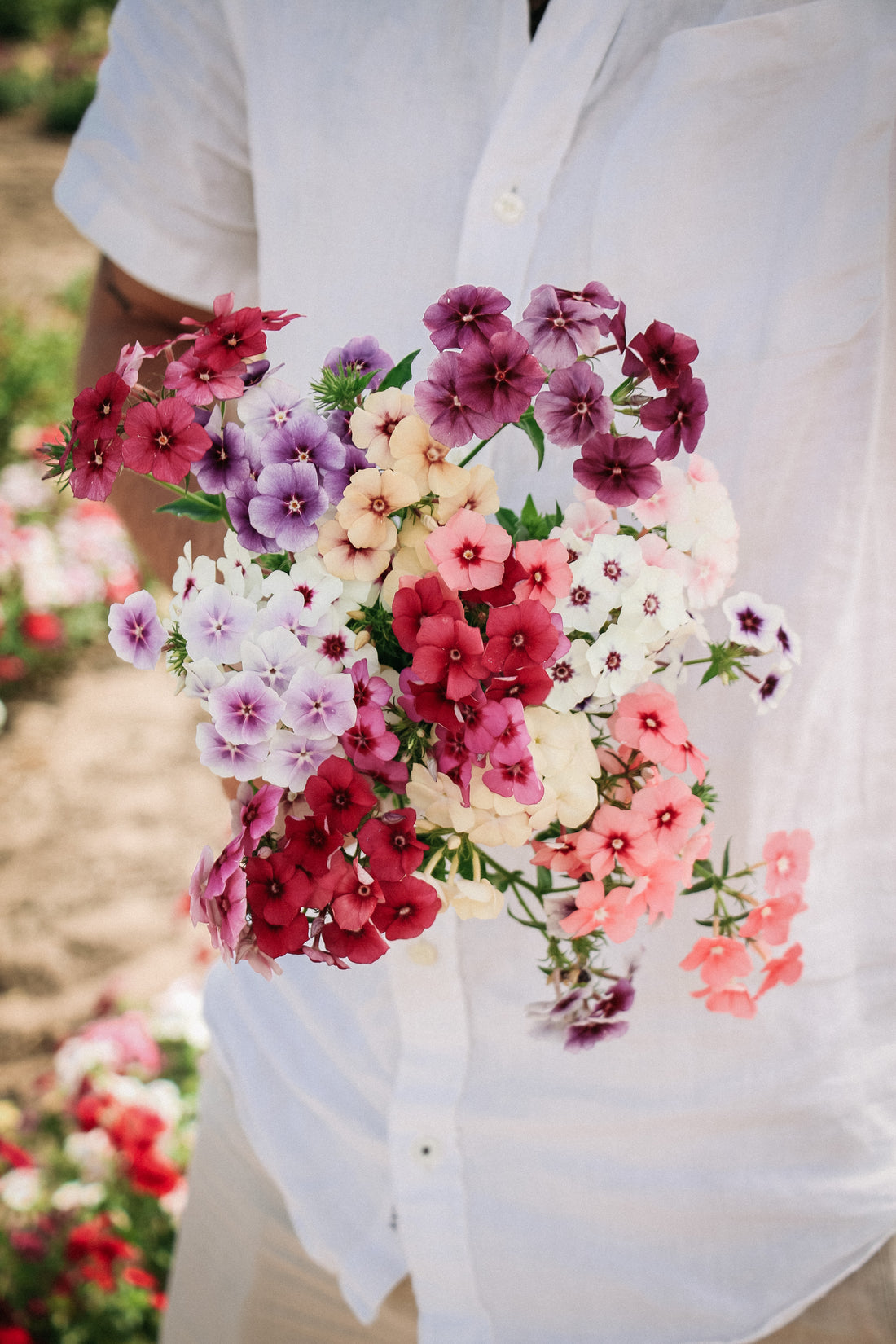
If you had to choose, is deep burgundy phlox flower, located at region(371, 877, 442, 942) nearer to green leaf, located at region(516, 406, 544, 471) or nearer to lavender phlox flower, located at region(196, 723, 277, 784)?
lavender phlox flower, located at region(196, 723, 277, 784)

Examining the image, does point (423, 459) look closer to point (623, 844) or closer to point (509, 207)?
point (623, 844)

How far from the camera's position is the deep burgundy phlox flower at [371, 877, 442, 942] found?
25.0 inches

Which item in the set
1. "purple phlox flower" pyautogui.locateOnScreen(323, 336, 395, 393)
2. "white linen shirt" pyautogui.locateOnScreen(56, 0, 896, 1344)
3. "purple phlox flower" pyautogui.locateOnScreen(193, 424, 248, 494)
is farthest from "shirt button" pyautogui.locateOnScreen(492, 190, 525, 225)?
"purple phlox flower" pyautogui.locateOnScreen(193, 424, 248, 494)

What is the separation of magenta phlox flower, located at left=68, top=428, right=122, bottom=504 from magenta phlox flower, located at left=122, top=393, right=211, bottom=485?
0.09ft

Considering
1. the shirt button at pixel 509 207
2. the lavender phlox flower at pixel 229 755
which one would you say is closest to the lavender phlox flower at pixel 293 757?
the lavender phlox flower at pixel 229 755

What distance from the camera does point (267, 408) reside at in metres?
0.66

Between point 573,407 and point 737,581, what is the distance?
1.37ft

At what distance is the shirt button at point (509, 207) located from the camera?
0.97 metres

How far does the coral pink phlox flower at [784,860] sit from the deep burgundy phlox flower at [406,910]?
11.5 inches

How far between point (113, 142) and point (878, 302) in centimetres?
91

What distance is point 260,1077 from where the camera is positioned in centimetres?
122

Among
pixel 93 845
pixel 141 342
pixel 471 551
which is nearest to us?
pixel 471 551

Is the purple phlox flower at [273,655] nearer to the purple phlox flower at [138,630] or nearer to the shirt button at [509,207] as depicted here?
the purple phlox flower at [138,630]

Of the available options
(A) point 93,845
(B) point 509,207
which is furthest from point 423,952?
(A) point 93,845
